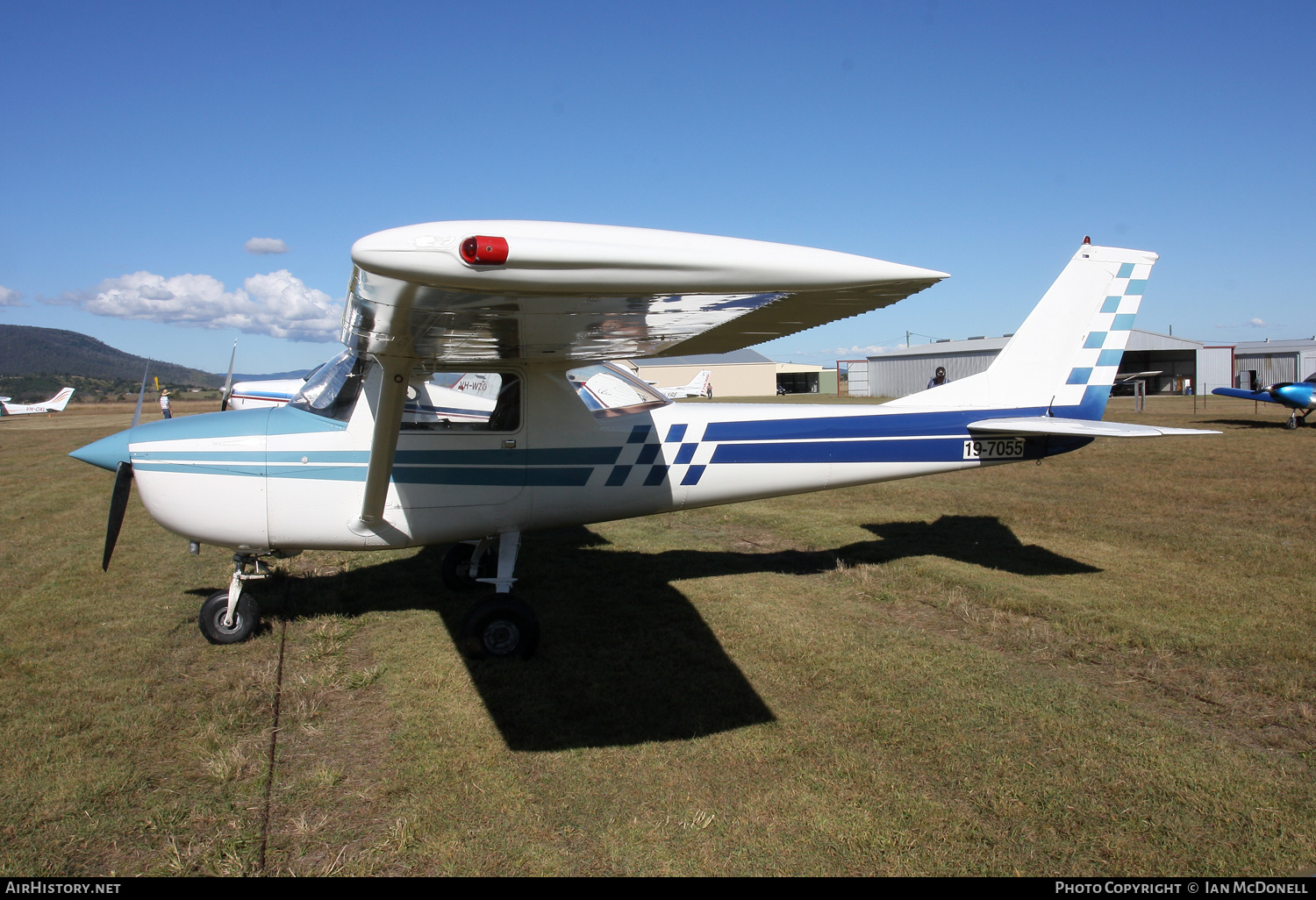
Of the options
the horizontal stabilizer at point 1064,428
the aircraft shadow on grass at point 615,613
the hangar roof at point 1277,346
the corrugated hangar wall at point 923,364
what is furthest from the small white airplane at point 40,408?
the hangar roof at point 1277,346

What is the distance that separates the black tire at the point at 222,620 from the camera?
16.5 ft

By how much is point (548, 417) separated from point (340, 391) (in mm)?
1428

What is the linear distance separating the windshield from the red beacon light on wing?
334 centimetres

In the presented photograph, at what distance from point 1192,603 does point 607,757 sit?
4607mm

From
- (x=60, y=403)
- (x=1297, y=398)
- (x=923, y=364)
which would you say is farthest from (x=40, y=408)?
(x=1297, y=398)

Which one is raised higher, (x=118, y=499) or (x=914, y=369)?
(x=914, y=369)

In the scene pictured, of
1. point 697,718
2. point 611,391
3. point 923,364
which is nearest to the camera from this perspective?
point 697,718

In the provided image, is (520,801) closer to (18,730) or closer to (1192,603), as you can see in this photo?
(18,730)

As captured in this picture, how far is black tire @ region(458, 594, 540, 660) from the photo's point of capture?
15.4 ft

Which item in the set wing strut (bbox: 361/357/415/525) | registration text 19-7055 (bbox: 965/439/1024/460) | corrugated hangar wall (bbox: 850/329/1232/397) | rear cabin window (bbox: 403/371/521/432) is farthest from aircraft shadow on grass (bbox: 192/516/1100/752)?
corrugated hangar wall (bbox: 850/329/1232/397)

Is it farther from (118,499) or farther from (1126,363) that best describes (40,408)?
(1126,363)

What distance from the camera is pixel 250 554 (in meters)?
5.02

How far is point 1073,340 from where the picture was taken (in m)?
6.53

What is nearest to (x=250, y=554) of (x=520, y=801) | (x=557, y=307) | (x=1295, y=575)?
(x=520, y=801)
